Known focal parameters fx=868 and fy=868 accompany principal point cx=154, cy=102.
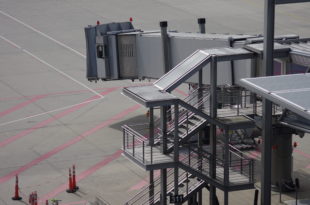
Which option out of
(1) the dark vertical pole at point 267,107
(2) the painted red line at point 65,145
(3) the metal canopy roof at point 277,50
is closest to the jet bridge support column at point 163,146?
(1) the dark vertical pole at point 267,107

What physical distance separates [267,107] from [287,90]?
372cm

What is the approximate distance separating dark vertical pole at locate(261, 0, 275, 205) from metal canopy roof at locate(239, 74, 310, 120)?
2.11 meters

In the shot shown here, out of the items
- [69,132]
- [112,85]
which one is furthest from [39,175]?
[112,85]

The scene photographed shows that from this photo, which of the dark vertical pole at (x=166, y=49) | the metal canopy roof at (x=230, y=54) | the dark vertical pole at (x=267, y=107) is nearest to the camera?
the dark vertical pole at (x=267, y=107)

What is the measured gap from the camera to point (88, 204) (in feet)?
122

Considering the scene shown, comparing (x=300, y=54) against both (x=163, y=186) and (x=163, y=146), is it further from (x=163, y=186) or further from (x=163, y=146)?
(x=163, y=186)

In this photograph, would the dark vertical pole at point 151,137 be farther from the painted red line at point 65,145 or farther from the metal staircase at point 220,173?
the painted red line at point 65,145

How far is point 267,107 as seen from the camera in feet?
103

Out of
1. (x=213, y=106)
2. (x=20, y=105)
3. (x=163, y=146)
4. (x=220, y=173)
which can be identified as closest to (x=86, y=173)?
(x=163, y=146)

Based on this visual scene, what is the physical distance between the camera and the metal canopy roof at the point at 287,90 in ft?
84.3

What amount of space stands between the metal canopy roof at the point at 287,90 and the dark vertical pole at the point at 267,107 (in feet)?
6.93

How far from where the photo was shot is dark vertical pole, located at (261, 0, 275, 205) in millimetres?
31438

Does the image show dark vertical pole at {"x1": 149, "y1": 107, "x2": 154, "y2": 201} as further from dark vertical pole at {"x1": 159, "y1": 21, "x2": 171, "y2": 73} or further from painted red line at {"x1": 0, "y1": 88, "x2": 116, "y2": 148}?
painted red line at {"x1": 0, "y1": 88, "x2": 116, "y2": 148}

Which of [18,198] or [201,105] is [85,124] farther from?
[201,105]
